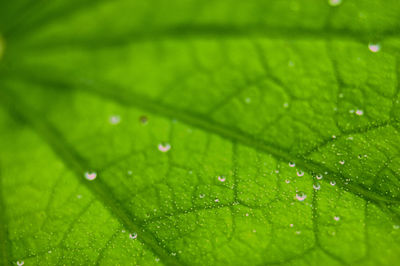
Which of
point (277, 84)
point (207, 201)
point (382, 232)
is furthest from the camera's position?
point (277, 84)

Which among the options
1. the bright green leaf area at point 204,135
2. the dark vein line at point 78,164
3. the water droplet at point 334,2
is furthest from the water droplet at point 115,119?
the water droplet at point 334,2

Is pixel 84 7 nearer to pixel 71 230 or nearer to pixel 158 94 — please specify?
pixel 158 94

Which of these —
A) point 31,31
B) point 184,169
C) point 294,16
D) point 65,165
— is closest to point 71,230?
point 65,165

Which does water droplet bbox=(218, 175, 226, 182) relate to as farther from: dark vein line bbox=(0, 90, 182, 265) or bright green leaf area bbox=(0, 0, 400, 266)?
dark vein line bbox=(0, 90, 182, 265)

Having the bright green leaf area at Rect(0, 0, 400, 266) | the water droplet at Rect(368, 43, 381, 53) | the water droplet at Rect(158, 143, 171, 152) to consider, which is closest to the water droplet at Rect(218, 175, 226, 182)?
the bright green leaf area at Rect(0, 0, 400, 266)

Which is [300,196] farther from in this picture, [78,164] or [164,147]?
[78,164]

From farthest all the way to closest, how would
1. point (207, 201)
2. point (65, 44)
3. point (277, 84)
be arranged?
point (65, 44) < point (277, 84) < point (207, 201)

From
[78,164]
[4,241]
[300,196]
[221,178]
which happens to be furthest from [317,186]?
[4,241]

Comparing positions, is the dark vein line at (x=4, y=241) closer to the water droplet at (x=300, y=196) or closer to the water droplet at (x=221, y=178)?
the water droplet at (x=221, y=178)
